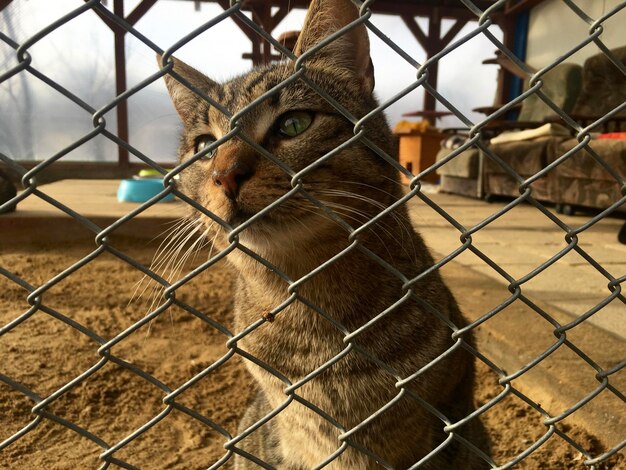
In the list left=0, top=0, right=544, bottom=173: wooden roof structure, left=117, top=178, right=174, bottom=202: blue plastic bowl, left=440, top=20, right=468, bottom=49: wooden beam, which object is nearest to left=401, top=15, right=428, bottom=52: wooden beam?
left=0, top=0, right=544, bottom=173: wooden roof structure

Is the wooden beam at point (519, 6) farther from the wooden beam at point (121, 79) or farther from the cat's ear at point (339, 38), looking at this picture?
the cat's ear at point (339, 38)

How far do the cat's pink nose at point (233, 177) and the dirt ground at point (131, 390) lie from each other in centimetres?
65

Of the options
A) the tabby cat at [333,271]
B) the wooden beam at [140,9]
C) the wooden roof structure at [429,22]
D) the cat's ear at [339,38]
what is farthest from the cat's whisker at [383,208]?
the wooden beam at [140,9]

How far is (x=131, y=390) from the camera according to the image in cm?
244

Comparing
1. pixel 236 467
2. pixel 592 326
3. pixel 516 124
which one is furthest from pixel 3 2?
pixel 592 326

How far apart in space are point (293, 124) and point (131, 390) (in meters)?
1.66

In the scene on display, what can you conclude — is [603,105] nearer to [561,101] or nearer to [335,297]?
[561,101]

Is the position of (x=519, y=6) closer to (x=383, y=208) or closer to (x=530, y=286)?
(x=530, y=286)

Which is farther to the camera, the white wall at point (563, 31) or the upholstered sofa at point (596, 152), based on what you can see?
the white wall at point (563, 31)

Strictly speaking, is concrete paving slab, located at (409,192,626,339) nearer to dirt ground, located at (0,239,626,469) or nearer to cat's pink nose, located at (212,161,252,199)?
dirt ground, located at (0,239,626,469)

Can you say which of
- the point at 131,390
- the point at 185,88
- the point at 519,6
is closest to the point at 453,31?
the point at 519,6

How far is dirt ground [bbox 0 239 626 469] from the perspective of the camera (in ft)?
6.51

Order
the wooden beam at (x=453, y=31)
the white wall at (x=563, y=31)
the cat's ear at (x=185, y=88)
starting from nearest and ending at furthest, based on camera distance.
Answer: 1. the cat's ear at (x=185, y=88)
2. the white wall at (x=563, y=31)
3. the wooden beam at (x=453, y=31)

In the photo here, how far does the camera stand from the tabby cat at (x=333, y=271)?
1.39 meters
